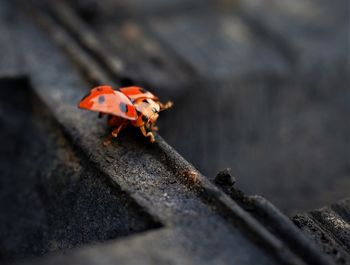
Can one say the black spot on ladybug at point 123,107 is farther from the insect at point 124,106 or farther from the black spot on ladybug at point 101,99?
the black spot on ladybug at point 101,99

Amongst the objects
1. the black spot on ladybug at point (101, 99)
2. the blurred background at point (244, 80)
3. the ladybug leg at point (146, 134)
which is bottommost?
the black spot on ladybug at point (101, 99)

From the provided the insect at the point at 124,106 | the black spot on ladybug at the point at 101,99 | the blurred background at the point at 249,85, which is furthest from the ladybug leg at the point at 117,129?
the blurred background at the point at 249,85

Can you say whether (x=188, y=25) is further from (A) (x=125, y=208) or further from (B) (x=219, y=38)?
(A) (x=125, y=208)

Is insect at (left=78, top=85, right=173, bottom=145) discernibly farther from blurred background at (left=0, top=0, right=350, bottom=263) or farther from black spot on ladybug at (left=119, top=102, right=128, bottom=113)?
blurred background at (left=0, top=0, right=350, bottom=263)

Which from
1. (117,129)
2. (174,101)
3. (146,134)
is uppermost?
(174,101)

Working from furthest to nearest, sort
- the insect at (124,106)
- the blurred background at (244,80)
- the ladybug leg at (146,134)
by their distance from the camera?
the blurred background at (244,80)
the ladybug leg at (146,134)
the insect at (124,106)

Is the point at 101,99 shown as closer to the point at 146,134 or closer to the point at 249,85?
the point at 146,134

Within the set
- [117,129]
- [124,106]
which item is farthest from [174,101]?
[124,106]

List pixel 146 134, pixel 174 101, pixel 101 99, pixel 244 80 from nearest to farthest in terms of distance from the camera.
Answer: pixel 101 99
pixel 146 134
pixel 174 101
pixel 244 80
